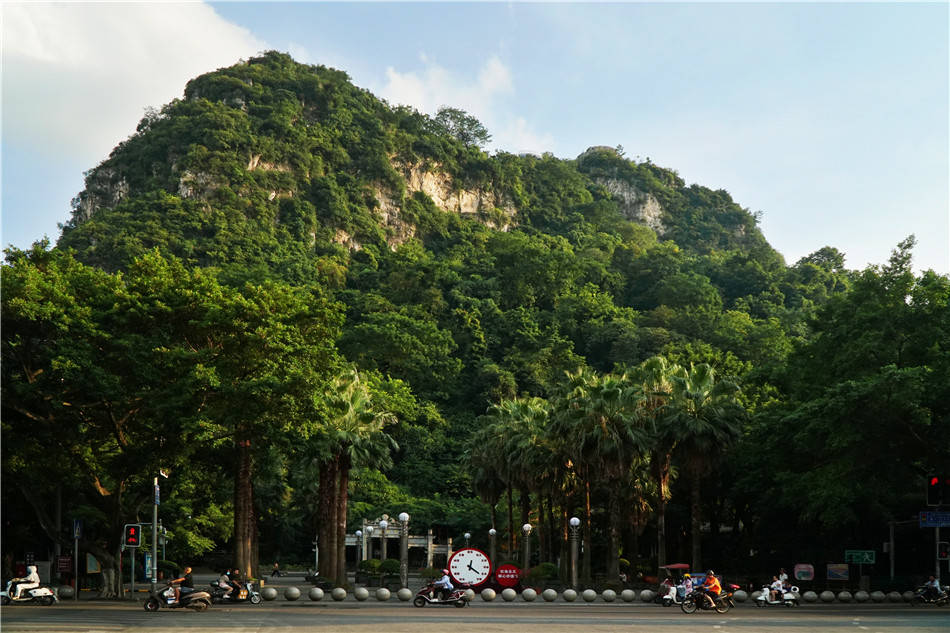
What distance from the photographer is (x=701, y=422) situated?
47.3m

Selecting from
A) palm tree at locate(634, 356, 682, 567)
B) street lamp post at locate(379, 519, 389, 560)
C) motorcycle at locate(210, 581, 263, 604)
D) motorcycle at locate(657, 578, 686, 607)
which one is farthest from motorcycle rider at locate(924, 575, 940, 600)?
motorcycle at locate(210, 581, 263, 604)

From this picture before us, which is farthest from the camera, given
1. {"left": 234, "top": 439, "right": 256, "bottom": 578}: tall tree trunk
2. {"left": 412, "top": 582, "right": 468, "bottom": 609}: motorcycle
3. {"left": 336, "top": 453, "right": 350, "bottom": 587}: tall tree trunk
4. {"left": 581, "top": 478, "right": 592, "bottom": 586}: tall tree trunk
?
{"left": 581, "top": 478, "right": 592, "bottom": 586}: tall tree trunk

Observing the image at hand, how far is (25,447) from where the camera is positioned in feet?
114

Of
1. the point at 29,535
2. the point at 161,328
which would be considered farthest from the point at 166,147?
the point at 161,328

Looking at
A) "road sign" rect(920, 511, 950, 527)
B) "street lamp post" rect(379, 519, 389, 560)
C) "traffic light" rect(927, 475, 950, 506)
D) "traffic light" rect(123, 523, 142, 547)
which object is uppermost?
"traffic light" rect(927, 475, 950, 506)

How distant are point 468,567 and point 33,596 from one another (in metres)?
14.3

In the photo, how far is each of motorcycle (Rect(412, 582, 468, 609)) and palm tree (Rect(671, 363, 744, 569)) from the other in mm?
18202

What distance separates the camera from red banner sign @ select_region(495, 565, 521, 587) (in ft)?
127

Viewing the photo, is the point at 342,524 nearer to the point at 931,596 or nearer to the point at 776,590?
the point at 776,590

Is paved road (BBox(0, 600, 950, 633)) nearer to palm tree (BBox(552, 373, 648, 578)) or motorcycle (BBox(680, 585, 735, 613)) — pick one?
motorcycle (BBox(680, 585, 735, 613))

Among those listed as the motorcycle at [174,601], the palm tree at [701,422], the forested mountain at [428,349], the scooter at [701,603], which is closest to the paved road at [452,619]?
the scooter at [701,603]

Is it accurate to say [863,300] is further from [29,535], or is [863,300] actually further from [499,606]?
[29,535]

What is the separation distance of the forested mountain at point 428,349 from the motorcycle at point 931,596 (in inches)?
167

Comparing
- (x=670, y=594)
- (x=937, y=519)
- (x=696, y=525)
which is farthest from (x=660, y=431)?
(x=937, y=519)
